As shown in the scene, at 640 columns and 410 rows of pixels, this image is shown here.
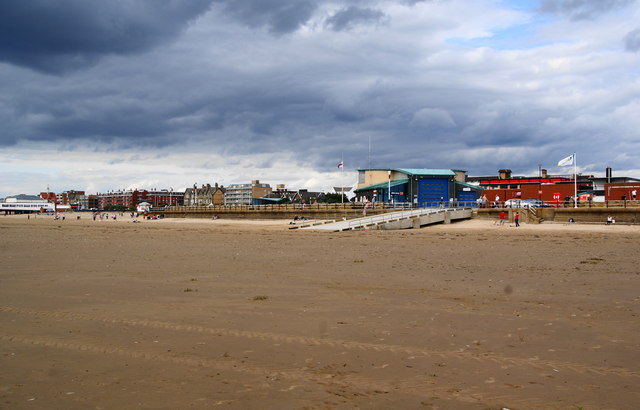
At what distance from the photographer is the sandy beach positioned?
504cm

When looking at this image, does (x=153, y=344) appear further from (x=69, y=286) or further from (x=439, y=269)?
(x=439, y=269)

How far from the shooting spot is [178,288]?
11.0 m

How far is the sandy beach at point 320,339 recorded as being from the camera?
504cm

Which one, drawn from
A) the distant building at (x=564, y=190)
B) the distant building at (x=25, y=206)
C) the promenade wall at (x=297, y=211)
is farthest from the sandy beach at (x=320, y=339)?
the distant building at (x=25, y=206)

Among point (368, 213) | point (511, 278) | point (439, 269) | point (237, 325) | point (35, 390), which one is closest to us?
point (35, 390)

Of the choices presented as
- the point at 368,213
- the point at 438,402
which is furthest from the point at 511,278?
the point at 368,213

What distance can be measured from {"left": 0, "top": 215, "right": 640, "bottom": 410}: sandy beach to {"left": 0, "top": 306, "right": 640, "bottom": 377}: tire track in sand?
28 millimetres

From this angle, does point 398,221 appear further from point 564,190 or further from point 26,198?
point 26,198

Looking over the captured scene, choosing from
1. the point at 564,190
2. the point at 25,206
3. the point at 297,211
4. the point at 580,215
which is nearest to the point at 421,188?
the point at 297,211

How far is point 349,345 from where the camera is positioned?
6.68 metres

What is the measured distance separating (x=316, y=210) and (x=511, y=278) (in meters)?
51.6

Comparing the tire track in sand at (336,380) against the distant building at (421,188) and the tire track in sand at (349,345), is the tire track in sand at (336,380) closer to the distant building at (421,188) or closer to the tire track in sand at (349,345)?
the tire track in sand at (349,345)

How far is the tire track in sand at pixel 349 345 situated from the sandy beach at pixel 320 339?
0.09 ft

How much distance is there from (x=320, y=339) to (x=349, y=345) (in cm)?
46
